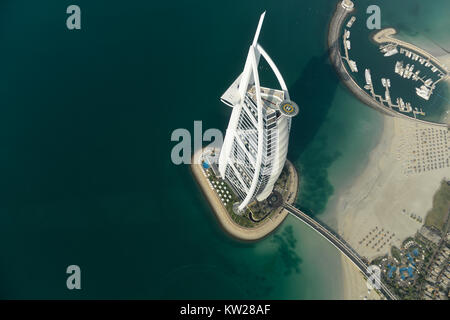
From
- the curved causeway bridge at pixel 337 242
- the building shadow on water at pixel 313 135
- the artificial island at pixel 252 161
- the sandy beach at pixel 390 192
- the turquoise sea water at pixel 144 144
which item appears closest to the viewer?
the artificial island at pixel 252 161

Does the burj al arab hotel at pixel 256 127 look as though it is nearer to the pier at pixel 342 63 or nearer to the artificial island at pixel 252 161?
the artificial island at pixel 252 161

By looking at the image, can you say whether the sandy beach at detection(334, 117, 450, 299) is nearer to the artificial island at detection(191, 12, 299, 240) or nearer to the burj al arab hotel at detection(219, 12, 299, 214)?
the artificial island at detection(191, 12, 299, 240)

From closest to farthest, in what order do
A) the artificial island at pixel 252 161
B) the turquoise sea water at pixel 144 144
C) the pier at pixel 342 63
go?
1. the artificial island at pixel 252 161
2. the turquoise sea water at pixel 144 144
3. the pier at pixel 342 63

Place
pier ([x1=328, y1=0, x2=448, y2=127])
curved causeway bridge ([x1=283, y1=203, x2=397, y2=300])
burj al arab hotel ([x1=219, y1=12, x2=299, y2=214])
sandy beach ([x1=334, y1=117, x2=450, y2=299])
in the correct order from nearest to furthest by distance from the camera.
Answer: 1. burj al arab hotel ([x1=219, y1=12, x2=299, y2=214])
2. curved causeway bridge ([x1=283, y1=203, x2=397, y2=300])
3. sandy beach ([x1=334, y1=117, x2=450, y2=299])
4. pier ([x1=328, y1=0, x2=448, y2=127])

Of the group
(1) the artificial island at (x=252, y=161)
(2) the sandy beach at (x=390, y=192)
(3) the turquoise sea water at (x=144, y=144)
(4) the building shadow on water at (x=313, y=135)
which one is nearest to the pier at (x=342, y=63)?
(4) the building shadow on water at (x=313, y=135)

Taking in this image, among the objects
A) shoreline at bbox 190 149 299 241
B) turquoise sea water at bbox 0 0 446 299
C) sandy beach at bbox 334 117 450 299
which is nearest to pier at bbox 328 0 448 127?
turquoise sea water at bbox 0 0 446 299

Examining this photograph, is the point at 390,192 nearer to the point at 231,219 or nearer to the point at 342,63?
the point at 342,63

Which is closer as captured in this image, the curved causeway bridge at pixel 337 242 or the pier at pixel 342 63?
the curved causeway bridge at pixel 337 242
